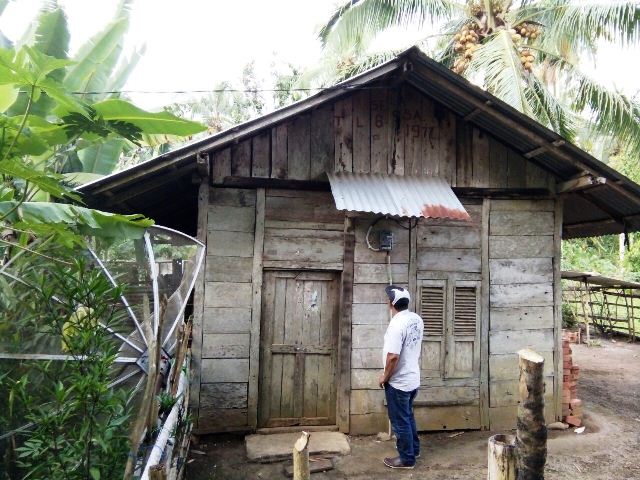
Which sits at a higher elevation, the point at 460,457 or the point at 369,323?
the point at 369,323

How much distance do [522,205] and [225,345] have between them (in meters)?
4.45

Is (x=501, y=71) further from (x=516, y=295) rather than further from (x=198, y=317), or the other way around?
(x=198, y=317)

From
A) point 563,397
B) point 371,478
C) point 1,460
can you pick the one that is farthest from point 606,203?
point 1,460

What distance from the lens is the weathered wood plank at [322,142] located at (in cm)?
596

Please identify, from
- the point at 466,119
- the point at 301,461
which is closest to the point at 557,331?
the point at 466,119

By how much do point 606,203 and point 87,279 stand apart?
679 centimetres

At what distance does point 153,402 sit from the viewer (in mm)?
3139

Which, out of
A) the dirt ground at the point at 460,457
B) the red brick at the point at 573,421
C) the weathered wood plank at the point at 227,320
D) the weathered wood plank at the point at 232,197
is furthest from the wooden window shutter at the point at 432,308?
the weathered wood plank at the point at 232,197

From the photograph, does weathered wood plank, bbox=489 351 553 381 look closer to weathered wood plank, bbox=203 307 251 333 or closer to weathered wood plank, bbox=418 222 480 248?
weathered wood plank, bbox=418 222 480 248

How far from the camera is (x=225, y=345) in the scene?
569 centimetres

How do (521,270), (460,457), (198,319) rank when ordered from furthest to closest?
(521,270)
(198,319)
(460,457)

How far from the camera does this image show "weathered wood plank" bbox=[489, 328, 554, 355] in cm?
628

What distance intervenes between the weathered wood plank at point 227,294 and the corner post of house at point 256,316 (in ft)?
0.33

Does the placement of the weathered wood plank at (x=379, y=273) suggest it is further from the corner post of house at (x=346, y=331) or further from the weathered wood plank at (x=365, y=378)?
the weathered wood plank at (x=365, y=378)
